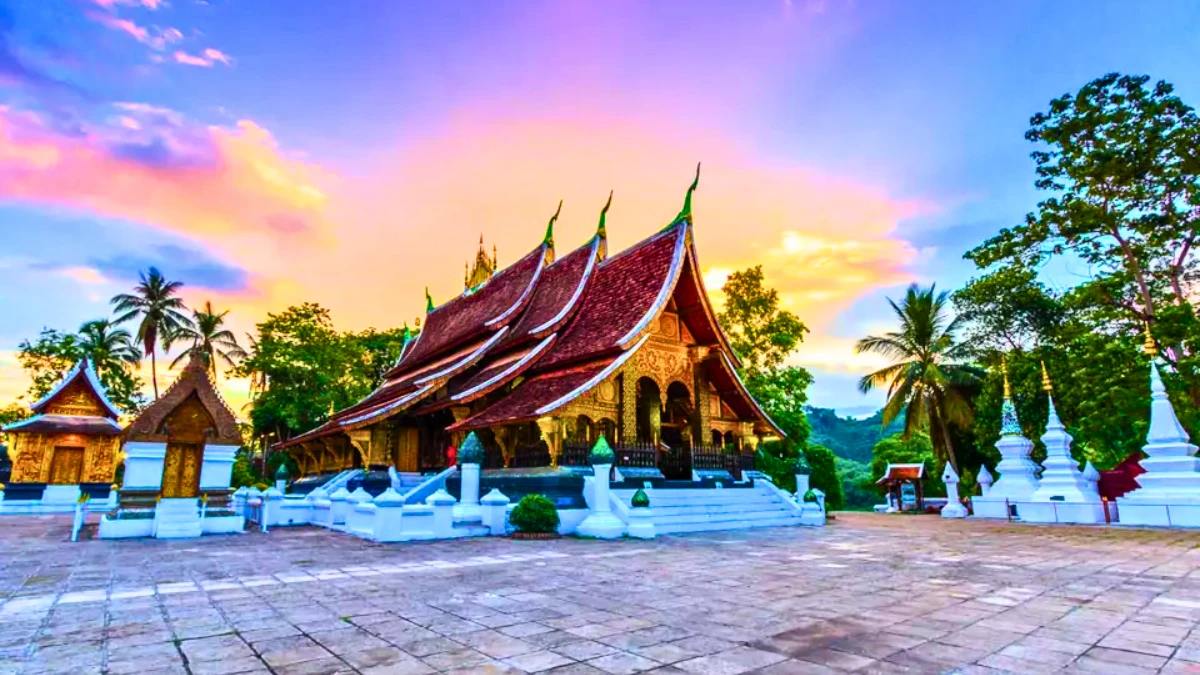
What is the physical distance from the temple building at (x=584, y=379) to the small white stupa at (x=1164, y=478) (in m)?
7.14

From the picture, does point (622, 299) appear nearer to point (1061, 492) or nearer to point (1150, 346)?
point (1061, 492)

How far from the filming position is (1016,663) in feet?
9.00

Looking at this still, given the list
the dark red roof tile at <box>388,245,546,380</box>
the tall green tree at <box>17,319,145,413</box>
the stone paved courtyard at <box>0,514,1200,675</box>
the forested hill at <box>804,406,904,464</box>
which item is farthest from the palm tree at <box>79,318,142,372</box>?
the forested hill at <box>804,406,904,464</box>

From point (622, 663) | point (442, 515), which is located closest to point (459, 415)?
point (442, 515)

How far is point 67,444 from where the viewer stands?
2169 centimetres

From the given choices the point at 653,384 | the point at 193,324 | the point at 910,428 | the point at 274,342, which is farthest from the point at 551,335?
the point at 193,324

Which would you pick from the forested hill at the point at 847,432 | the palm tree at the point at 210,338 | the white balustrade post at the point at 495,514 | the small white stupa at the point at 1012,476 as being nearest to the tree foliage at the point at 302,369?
the palm tree at the point at 210,338

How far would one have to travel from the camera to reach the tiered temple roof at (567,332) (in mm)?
13219

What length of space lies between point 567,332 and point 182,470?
8.49 metres

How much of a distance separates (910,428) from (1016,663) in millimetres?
20677

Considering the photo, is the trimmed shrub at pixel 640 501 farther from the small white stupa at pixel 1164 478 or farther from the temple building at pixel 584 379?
the small white stupa at pixel 1164 478

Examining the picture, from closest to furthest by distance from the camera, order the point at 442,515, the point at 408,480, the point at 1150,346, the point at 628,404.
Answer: the point at 442,515 < the point at 1150,346 < the point at 628,404 < the point at 408,480

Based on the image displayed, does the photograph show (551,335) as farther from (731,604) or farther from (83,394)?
(83,394)

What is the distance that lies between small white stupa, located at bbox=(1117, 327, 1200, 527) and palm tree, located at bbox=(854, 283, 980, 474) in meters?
8.25
